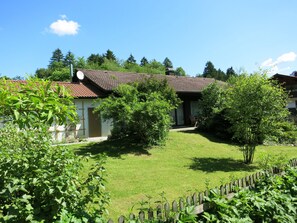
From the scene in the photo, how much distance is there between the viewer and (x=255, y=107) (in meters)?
10.9

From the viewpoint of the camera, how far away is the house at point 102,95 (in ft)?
62.2

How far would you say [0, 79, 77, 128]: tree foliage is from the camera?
188 centimetres

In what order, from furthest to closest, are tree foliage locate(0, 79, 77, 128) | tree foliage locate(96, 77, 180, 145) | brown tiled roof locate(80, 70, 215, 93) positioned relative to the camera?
1. brown tiled roof locate(80, 70, 215, 93)
2. tree foliage locate(96, 77, 180, 145)
3. tree foliage locate(0, 79, 77, 128)

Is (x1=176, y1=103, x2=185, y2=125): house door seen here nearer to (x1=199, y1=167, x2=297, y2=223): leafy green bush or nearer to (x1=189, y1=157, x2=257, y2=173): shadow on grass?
(x1=189, y1=157, x2=257, y2=173): shadow on grass

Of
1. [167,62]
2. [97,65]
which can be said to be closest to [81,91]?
[97,65]

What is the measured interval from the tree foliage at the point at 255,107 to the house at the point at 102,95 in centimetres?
769

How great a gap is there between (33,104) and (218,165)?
995 centimetres

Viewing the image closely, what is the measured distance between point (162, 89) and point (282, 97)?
748cm

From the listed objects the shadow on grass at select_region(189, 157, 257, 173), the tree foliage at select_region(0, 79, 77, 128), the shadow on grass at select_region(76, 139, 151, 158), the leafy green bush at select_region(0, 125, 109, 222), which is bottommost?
the shadow on grass at select_region(189, 157, 257, 173)

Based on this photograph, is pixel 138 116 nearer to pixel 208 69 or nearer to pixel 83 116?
pixel 83 116

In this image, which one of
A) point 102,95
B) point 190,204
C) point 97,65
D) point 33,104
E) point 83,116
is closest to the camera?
point 33,104

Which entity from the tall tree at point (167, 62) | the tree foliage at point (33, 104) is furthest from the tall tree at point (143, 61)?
the tree foliage at point (33, 104)

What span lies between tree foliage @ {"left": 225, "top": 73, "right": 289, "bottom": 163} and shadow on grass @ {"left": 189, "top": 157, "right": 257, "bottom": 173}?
707 millimetres

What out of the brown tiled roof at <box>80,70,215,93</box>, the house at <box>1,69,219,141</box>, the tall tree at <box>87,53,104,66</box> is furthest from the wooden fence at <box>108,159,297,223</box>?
the tall tree at <box>87,53,104,66</box>
